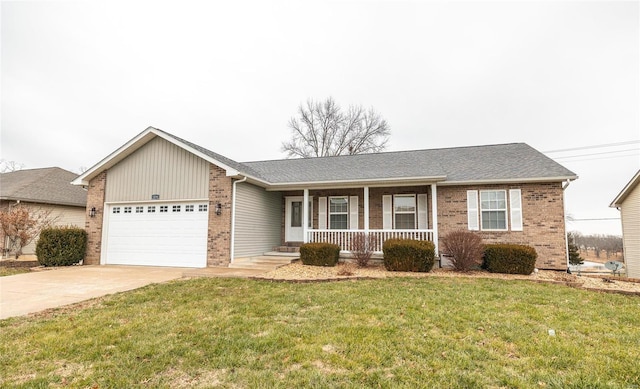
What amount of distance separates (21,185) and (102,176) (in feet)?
26.5

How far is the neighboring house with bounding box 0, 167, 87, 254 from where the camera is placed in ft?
50.4

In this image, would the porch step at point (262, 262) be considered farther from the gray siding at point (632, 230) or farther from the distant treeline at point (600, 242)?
the distant treeline at point (600, 242)

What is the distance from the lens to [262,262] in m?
11.0

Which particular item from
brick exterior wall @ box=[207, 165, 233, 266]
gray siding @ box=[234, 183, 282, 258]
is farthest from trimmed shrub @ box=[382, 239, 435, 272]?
brick exterior wall @ box=[207, 165, 233, 266]

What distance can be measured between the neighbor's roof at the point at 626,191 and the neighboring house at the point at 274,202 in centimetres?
486

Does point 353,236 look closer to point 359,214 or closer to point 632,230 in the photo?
point 359,214

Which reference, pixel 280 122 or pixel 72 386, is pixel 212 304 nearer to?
pixel 72 386

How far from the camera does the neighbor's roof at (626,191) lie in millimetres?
13233

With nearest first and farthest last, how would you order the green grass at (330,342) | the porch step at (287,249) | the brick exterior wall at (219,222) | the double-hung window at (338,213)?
the green grass at (330,342) → the brick exterior wall at (219,222) → the porch step at (287,249) → the double-hung window at (338,213)

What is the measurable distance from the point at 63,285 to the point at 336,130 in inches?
891

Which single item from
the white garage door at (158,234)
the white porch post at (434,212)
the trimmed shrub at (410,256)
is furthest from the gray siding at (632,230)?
the white garage door at (158,234)

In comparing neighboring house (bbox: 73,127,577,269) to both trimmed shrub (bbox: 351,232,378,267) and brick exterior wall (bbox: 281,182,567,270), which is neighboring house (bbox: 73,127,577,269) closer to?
brick exterior wall (bbox: 281,182,567,270)

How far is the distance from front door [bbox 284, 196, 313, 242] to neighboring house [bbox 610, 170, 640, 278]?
45.8ft

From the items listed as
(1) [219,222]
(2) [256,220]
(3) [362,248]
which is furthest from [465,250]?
(1) [219,222]
